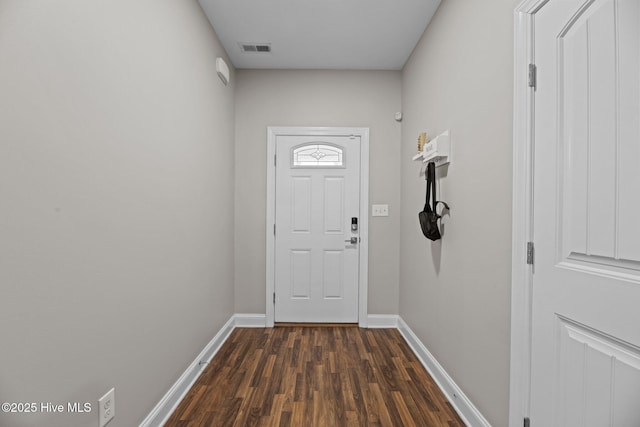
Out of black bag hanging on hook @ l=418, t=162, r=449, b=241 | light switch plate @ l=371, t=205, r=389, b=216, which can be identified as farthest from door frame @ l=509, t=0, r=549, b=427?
light switch plate @ l=371, t=205, r=389, b=216

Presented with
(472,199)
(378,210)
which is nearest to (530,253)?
(472,199)

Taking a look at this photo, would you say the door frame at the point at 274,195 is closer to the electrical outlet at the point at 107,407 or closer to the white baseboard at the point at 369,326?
the white baseboard at the point at 369,326

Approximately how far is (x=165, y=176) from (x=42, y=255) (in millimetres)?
876

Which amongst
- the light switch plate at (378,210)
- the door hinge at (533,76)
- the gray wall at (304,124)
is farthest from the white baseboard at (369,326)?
the door hinge at (533,76)

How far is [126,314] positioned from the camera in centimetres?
146

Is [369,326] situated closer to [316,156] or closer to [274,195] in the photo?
[274,195]

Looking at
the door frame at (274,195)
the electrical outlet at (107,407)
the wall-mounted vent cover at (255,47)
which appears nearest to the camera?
the electrical outlet at (107,407)

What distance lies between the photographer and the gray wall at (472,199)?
5.02 feet

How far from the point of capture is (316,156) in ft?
11.1

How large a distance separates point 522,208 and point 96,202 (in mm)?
1749

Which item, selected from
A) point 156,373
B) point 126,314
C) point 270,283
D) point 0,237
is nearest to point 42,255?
point 0,237

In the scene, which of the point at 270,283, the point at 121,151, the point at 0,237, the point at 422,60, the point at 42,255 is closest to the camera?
the point at 0,237

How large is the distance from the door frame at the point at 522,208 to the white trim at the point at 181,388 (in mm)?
1770

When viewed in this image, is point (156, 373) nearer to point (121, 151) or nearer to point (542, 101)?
point (121, 151)
